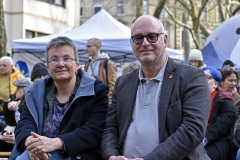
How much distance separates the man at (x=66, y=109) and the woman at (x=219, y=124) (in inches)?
75.1

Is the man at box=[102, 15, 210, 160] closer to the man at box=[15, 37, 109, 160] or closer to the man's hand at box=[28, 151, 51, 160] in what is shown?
the man at box=[15, 37, 109, 160]

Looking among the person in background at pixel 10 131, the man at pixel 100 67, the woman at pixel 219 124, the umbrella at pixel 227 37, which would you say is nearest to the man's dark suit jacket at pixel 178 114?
the woman at pixel 219 124

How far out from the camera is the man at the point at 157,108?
3.75 meters

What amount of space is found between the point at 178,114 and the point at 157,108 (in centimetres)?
16

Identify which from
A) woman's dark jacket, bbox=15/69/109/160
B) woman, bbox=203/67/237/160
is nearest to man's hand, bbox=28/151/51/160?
woman's dark jacket, bbox=15/69/109/160

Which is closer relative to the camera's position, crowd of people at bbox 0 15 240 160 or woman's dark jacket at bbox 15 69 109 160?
crowd of people at bbox 0 15 240 160

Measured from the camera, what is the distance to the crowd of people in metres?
3.81

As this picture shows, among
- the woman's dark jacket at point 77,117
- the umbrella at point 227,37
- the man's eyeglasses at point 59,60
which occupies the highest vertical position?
the umbrella at point 227,37

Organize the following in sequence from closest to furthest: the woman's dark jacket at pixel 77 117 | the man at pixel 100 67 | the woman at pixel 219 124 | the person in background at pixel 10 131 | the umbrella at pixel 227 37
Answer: the woman's dark jacket at pixel 77 117, the woman at pixel 219 124, the person in background at pixel 10 131, the man at pixel 100 67, the umbrella at pixel 227 37

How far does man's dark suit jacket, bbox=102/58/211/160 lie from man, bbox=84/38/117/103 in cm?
427

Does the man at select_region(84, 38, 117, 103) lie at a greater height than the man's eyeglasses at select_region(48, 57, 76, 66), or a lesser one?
lesser

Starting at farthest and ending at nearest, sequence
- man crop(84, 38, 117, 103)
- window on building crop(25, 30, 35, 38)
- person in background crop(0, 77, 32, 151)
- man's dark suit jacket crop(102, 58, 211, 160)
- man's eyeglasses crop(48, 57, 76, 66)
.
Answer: window on building crop(25, 30, 35, 38) → man crop(84, 38, 117, 103) → person in background crop(0, 77, 32, 151) → man's eyeglasses crop(48, 57, 76, 66) → man's dark suit jacket crop(102, 58, 211, 160)

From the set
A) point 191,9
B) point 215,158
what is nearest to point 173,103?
point 215,158

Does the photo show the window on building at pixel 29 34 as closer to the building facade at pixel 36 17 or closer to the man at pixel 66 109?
the building facade at pixel 36 17
